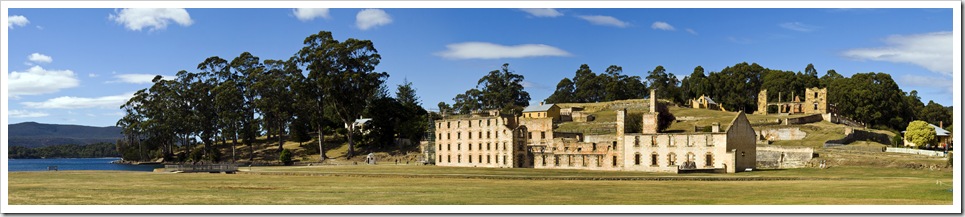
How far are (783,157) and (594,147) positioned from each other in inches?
553

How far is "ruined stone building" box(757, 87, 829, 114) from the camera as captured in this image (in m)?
110

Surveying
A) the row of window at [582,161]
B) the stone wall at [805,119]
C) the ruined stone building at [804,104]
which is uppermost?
the ruined stone building at [804,104]

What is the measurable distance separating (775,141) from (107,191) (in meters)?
61.6

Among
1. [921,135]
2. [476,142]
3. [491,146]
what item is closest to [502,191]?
[491,146]

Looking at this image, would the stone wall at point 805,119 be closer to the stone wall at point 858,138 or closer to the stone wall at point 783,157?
the stone wall at point 858,138

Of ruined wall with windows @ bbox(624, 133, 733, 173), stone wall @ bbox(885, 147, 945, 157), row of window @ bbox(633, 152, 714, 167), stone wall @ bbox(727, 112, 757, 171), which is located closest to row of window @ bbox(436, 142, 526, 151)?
ruined wall with windows @ bbox(624, 133, 733, 173)

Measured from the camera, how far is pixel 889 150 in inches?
2721

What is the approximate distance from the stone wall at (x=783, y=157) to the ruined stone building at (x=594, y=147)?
12.6 feet

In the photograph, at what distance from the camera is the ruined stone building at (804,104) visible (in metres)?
110

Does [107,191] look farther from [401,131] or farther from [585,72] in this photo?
[585,72]

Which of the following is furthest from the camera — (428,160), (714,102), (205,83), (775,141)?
(714,102)

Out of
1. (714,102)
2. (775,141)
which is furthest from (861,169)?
(714,102)

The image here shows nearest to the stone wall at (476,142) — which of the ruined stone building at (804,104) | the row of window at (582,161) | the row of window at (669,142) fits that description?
the row of window at (582,161)

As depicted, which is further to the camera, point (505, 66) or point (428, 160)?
point (505, 66)
